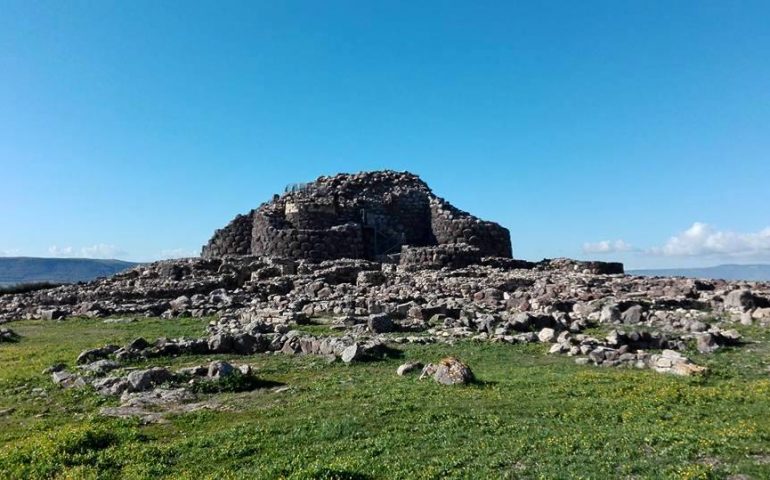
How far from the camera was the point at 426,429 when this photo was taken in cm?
812

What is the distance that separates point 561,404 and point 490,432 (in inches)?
70.7

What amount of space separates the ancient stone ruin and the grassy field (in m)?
26.2

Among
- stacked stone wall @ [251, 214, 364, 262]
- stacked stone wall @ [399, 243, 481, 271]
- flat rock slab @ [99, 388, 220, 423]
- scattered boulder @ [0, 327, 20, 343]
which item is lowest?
flat rock slab @ [99, 388, 220, 423]

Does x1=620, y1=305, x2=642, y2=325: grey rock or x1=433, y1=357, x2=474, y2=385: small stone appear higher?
x1=620, y1=305, x2=642, y2=325: grey rock

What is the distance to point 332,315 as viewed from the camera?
69.2 ft

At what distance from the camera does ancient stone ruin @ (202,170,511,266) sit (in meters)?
39.8

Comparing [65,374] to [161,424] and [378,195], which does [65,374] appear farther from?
[378,195]

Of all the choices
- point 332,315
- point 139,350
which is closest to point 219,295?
point 332,315

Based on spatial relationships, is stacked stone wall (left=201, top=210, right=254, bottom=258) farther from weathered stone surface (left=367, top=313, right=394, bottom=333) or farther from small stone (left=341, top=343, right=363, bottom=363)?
small stone (left=341, top=343, right=363, bottom=363)

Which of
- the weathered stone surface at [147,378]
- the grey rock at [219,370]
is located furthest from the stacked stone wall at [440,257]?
the weathered stone surface at [147,378]

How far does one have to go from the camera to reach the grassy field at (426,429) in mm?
6793

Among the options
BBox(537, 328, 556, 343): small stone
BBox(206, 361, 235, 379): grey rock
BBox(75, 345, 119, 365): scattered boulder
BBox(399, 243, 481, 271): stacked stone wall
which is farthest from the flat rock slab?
BBox(399, 243, 481, 271): stacked stone wall

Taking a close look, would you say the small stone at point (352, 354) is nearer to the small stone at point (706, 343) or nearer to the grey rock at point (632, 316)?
the small stone at point (706, 343)

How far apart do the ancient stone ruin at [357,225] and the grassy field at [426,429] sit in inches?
1033
